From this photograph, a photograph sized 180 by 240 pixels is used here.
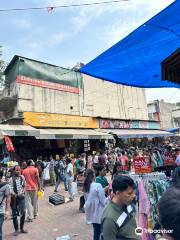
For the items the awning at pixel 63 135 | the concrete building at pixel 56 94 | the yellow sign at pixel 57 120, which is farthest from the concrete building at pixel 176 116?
the awning at pixel 63 135

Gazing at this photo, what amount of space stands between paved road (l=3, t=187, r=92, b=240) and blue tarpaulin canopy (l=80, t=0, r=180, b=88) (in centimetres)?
391

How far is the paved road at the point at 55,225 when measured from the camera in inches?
257

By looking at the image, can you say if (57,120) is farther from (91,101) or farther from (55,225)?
(55,225)

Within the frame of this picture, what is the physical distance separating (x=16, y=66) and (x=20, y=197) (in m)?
14.1

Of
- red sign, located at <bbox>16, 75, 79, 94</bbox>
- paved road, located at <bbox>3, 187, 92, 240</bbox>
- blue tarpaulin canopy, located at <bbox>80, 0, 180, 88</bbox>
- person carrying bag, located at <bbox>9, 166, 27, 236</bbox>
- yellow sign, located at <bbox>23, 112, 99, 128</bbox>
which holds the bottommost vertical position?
paved road, located at <bbox>3, 187, 92, 240</bbox>

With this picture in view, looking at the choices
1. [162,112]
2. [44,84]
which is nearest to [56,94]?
[44,84]

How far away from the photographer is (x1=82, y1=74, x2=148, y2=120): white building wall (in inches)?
946

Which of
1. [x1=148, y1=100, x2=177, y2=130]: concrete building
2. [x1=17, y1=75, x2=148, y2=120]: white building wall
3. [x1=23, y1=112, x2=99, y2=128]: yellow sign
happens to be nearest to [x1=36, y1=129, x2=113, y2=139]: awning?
[x1=23, y1=112, x2=99, y2=128]: yellow sign

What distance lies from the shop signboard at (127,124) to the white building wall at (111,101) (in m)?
0.78

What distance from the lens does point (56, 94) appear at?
2142 cm

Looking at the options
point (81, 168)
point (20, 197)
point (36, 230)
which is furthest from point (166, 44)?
point (81, 168)

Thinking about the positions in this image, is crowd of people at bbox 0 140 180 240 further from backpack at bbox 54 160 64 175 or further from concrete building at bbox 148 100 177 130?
concrete building at bbox 148 100 177 130

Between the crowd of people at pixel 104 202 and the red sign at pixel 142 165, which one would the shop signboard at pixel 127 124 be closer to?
the crowd of people at pixel 104 202

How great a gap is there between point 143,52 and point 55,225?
5545 mm
